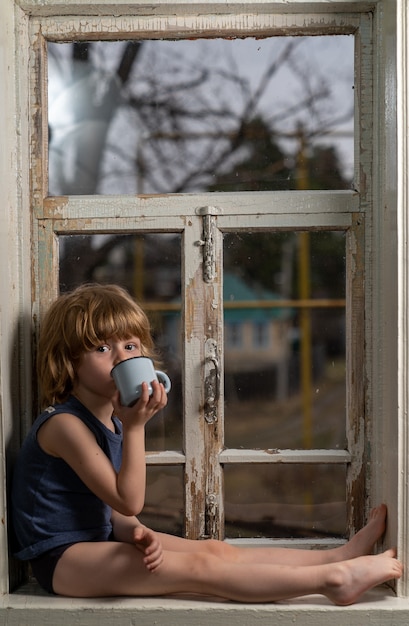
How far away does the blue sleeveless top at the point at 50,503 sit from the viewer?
1.65 meters

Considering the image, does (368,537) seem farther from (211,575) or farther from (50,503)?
(50,503)

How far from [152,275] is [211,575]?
2.49ft

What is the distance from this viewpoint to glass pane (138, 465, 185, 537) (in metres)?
1.91

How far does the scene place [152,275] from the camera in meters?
1.94

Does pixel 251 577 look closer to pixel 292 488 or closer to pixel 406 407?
pixel 292 488

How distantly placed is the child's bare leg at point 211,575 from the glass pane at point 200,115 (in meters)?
0.90

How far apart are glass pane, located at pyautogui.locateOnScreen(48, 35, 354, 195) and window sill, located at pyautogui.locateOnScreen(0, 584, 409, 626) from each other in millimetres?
999

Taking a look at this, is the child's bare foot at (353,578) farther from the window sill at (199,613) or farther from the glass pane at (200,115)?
the glass pane at (200,115)

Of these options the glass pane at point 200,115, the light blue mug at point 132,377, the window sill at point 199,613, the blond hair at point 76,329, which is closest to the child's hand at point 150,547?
the window sill at point 199,613

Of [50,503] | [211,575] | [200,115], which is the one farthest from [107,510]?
[200,115]

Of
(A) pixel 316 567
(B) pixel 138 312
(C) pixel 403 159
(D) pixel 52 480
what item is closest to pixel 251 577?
(A) pixel 316 567

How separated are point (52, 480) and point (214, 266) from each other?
65 centimetres

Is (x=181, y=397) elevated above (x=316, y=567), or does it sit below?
above

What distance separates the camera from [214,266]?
1866 millimetres
